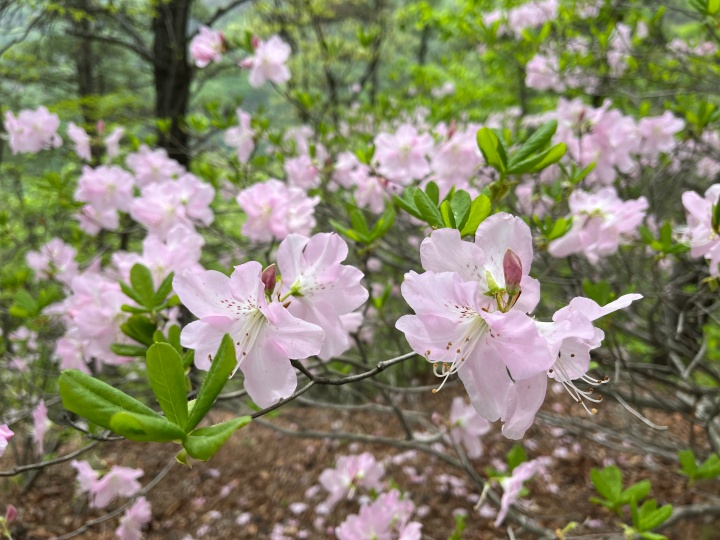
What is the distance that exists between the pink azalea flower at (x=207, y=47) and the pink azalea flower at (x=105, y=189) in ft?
2.50

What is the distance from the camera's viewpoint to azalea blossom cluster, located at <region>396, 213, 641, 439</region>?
2.20 feet

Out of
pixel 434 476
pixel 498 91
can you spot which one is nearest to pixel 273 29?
pixel 498 91

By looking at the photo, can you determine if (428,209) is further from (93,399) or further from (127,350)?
(127,350)

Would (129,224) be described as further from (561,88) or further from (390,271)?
(561,88)

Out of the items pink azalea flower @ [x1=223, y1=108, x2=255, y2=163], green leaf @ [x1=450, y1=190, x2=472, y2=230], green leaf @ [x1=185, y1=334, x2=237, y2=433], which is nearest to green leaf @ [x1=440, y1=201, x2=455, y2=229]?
green leaf @ [x1=450, y1=190, x2=472, y2=230]

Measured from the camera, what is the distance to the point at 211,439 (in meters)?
0.57

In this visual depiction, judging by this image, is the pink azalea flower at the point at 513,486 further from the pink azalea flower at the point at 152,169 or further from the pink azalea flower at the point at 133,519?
the pink azalea flower at the point at 152,169

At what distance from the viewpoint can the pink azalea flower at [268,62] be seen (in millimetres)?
2539

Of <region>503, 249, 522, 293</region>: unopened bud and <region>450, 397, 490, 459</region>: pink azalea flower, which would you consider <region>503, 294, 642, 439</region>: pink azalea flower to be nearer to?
<region>503, 249, 522, 293</region>: unopened bud

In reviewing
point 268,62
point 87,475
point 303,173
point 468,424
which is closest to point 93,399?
point 87,475

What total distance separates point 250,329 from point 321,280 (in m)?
0.16

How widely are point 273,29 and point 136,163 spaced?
10.9 ft

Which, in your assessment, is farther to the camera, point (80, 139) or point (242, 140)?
point (242, 140)

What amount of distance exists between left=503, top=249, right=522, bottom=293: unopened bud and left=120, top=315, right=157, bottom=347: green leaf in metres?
0.77
